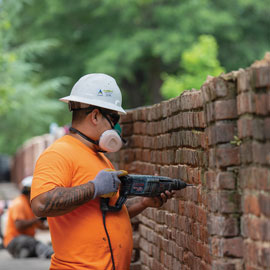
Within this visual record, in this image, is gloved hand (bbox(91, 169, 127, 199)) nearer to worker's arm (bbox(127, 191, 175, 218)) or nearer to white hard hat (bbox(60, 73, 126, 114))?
white hard hat (bbox(60, 73, 126, 114))

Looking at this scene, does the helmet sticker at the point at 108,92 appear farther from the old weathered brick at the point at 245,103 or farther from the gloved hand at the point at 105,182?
the old weathered brick at the point at 245,103

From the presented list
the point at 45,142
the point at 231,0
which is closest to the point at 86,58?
the point at 231,0

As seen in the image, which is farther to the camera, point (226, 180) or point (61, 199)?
point (61, 199)

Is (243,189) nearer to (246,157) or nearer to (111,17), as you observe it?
(246,157)

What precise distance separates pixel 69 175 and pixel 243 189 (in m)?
1.25

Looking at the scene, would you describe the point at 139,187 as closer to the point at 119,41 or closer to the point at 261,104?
the point at 261,104

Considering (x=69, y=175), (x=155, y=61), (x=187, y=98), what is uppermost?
(x=155, y=61)

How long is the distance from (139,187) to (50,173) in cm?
80

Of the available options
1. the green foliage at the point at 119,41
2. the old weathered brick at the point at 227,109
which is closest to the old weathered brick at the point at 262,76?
the old weathered brick at the point at 227,109

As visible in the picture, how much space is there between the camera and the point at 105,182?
4641 mm

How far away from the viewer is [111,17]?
36812 mm

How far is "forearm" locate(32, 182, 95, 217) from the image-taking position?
4480 millimetres

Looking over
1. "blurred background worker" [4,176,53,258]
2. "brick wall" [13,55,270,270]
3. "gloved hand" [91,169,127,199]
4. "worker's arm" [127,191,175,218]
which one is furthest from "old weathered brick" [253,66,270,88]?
"blurred background worker" [4,176,53,258]

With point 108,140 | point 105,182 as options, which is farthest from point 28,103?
point 105,182
